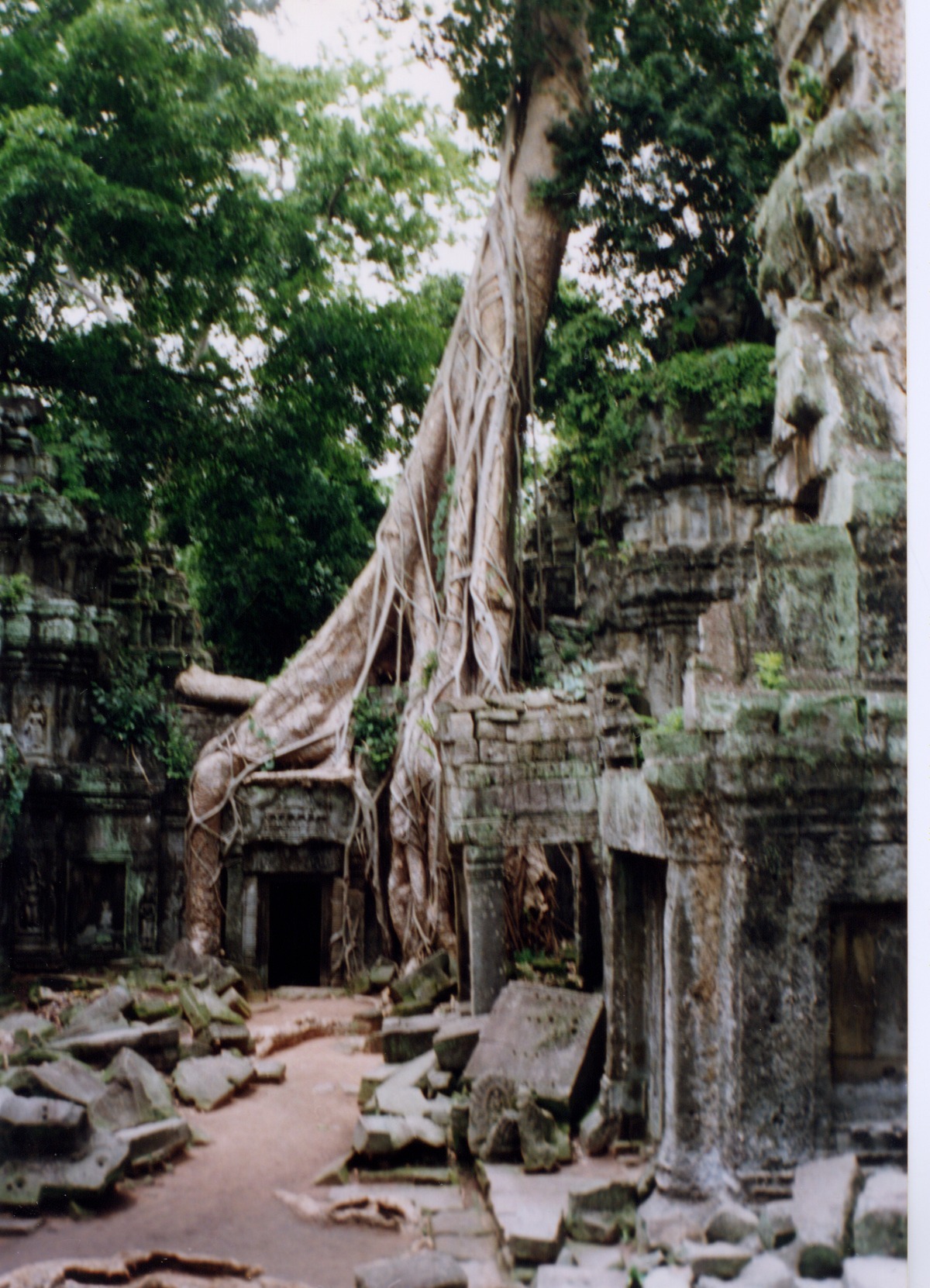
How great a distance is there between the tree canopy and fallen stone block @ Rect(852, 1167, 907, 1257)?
19.6ft

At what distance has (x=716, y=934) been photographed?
4.34m

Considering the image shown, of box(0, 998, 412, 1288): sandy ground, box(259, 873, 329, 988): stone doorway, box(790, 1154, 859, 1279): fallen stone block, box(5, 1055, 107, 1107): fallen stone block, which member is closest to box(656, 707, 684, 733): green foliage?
box(790, 1154, 859, 1279): fallen stone block

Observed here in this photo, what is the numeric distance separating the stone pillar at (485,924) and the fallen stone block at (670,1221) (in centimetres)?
325

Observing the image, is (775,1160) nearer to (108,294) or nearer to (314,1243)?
(314,1243)

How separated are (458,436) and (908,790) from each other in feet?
25.2

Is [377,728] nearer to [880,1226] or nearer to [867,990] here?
[867,990]

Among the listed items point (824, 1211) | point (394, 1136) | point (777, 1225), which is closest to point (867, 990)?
point (824, 1211)

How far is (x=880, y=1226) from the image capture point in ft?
11.9

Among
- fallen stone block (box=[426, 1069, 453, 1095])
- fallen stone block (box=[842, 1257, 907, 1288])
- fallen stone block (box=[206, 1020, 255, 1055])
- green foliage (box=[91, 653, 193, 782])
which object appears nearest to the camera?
fallen stone block (box=[842, 1257, 907, 1288])

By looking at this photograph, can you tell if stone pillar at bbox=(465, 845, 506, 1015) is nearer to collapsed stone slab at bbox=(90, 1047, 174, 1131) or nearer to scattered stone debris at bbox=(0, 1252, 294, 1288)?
collapsed stone slab at bbox=(90, 1047, 174, 1131)

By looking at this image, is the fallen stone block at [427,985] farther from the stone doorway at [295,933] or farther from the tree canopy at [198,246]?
the tree canopy at [198,246]

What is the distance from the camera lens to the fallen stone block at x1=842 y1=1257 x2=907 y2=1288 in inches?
138

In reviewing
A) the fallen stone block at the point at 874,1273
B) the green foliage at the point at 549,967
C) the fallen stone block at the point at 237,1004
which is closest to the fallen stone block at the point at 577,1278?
the fallen stone block at the point at 874,1273

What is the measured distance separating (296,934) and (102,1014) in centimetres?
509
